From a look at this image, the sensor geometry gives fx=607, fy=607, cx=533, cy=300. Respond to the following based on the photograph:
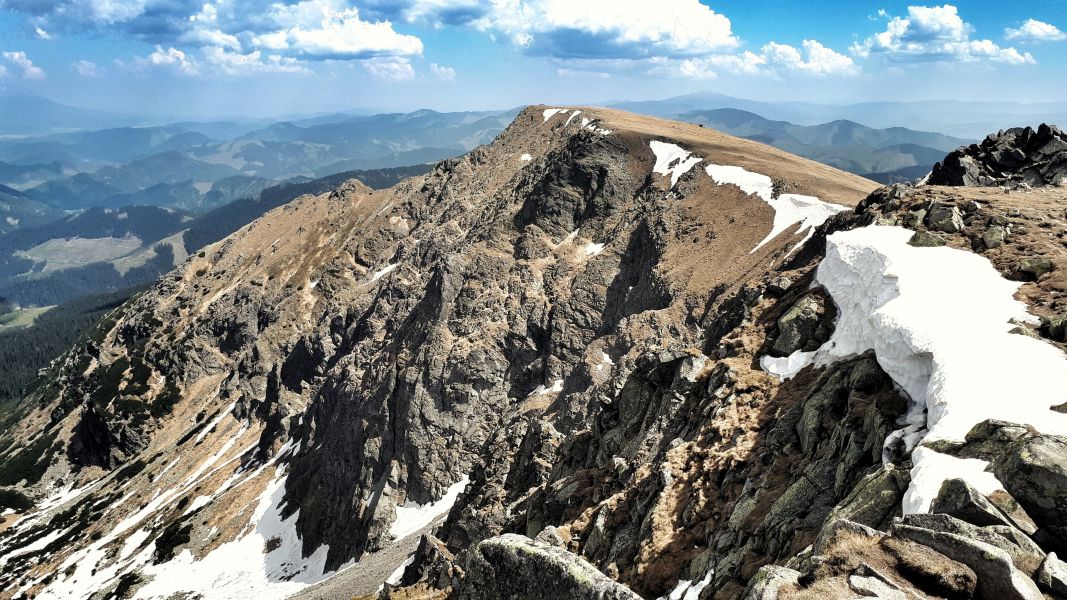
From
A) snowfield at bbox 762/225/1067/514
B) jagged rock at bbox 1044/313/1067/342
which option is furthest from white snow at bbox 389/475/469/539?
jagged rock at bbox 1044/313/1067/342

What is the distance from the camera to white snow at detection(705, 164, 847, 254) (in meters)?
60.4

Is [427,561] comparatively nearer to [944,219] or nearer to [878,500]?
[878,500]

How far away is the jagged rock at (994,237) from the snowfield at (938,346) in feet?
4.31

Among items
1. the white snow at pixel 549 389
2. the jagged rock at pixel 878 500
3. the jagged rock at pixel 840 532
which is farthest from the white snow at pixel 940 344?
the white snow at pixel 549 389

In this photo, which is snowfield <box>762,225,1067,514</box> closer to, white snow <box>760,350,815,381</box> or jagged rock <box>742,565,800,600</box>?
white snow <box>760,350,815,381</box>

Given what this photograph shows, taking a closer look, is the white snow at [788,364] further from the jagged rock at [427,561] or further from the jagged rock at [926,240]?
the jagged rock at [427,561]

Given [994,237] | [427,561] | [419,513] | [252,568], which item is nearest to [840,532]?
[994,237]

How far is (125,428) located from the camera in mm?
156875

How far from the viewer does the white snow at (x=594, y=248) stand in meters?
88.2

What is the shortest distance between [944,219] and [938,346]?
42.1ft

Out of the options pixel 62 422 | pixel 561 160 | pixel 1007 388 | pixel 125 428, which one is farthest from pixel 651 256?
pixel 62 422

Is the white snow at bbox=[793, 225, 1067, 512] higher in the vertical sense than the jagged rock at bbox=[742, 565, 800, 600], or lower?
higher

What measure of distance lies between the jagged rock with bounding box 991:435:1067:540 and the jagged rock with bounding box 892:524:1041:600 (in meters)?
1.78

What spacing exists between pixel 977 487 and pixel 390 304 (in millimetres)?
108953
